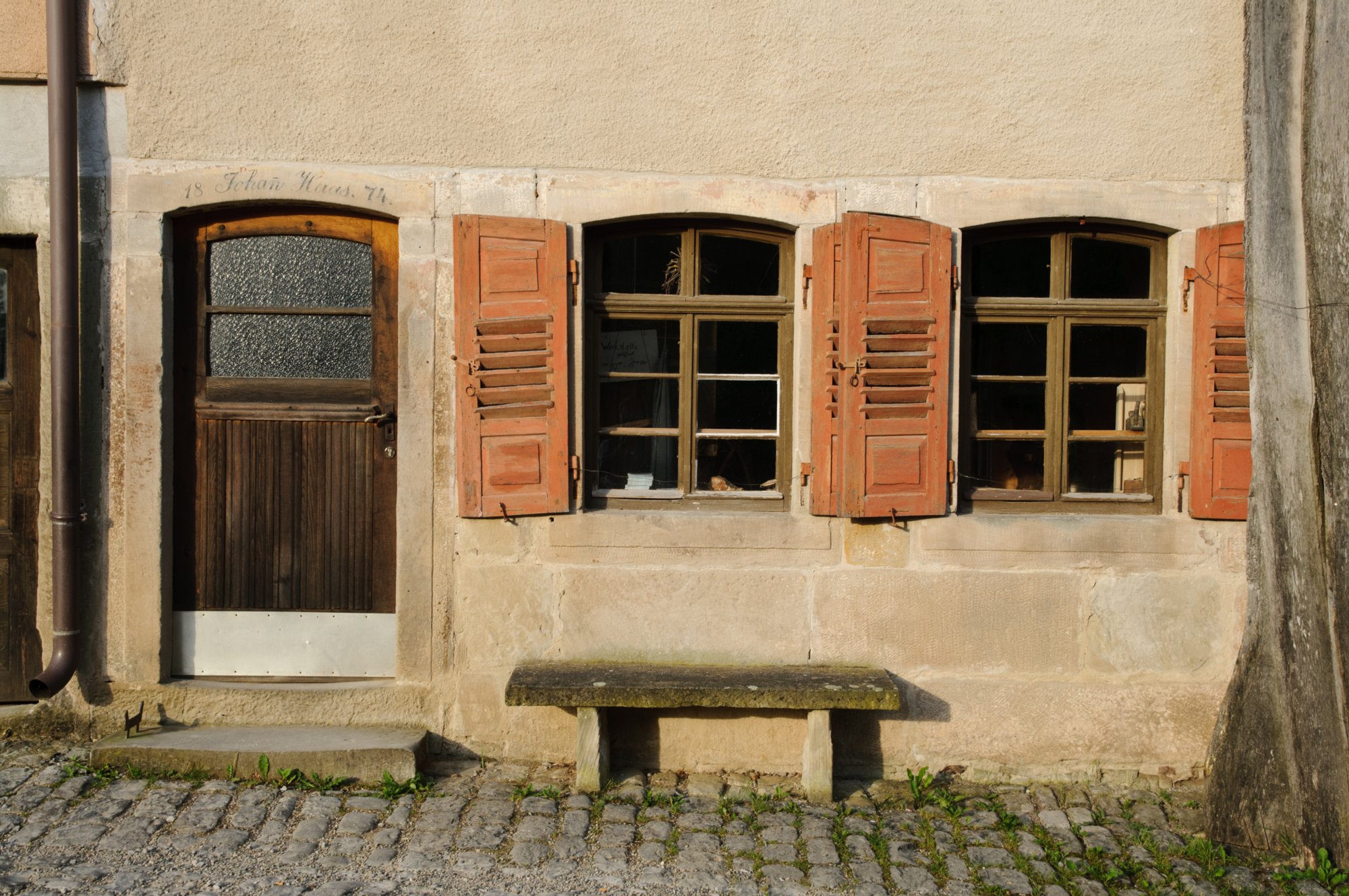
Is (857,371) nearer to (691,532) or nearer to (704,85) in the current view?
(691,532)

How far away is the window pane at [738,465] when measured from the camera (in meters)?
4.96

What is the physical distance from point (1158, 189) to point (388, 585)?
12.6 feet

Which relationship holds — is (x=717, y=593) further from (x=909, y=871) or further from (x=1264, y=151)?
(x=1264, y=151)

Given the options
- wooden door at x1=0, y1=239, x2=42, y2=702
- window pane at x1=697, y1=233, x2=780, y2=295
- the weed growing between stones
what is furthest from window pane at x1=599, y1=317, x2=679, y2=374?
the weed growing between stones

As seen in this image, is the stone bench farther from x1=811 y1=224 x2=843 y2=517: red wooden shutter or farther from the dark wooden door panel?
the dark wooden door panel

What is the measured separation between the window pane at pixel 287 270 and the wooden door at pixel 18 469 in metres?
0.79

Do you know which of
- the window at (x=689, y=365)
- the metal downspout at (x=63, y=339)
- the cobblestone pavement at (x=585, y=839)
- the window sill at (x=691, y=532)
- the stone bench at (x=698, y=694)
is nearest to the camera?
the cobblestone pavement at (x=585, y=839)

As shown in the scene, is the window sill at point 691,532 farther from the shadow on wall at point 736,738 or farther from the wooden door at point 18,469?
the wooden door at point 18,469

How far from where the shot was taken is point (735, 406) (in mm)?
4945

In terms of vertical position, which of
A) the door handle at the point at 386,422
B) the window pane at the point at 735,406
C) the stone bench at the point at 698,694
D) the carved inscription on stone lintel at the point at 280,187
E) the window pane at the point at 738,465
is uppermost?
the carved inscription on stone lintel at the point at 280,187

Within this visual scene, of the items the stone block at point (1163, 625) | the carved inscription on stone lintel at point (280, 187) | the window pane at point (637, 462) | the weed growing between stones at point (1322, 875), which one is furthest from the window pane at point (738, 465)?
the weed growing between stones at point (1322, 875)

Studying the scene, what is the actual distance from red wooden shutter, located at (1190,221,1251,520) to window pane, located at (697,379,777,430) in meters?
1.84

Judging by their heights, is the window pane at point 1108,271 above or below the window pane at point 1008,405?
above

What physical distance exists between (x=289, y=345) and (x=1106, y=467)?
3744 millimetres
